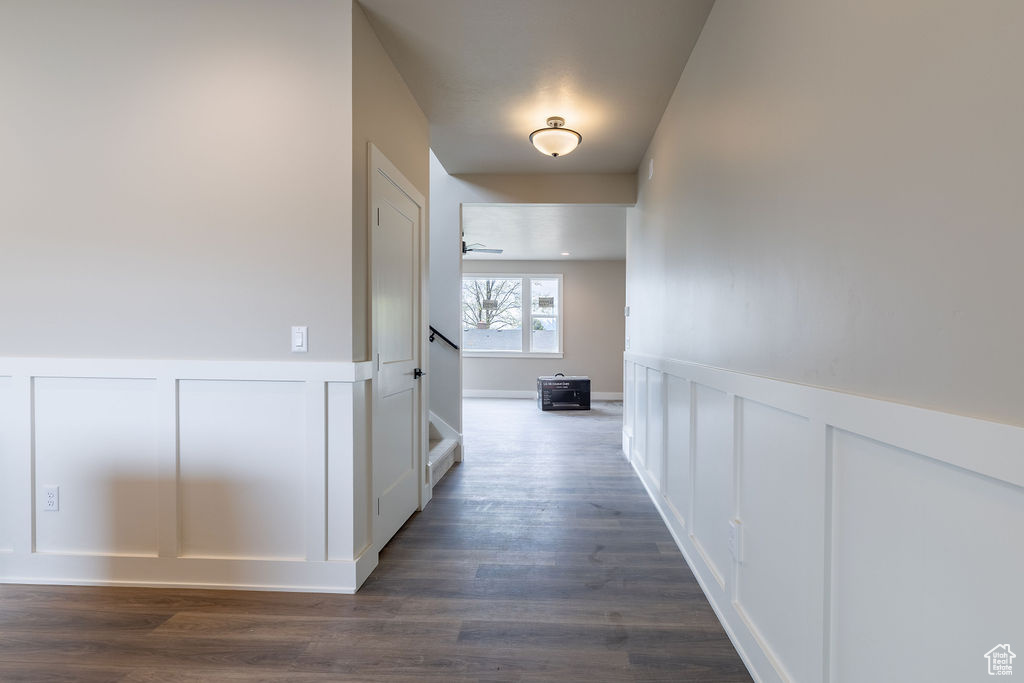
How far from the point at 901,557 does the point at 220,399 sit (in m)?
→ 2.35

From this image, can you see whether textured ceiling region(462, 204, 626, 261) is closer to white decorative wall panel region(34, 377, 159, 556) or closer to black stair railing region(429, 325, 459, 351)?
black stair railing region(429, 325, 459, 351)

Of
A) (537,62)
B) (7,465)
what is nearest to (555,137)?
(537,62)

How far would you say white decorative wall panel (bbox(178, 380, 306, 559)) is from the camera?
6.93ft

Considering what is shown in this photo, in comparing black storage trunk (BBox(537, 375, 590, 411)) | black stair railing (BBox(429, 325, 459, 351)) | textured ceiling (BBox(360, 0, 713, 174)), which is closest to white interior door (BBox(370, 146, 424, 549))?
textured ceiling (BBox(360, 0, 713, 174))

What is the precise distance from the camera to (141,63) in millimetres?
2131

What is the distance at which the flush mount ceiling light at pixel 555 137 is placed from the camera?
3.21 metres

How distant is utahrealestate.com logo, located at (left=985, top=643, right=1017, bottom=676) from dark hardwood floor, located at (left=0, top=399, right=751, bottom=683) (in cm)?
102

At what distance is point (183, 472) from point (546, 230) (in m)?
5.04

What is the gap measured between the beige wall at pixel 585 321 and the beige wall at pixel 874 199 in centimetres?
686

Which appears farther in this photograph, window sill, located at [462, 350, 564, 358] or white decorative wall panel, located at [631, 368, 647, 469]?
window sill, located at [462, 350, 564, 358]

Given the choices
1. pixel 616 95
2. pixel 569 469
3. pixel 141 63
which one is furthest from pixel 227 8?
pixel 569 469

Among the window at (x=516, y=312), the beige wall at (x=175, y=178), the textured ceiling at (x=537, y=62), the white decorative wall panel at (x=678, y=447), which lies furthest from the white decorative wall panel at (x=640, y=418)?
the window at (x=516, y=312)

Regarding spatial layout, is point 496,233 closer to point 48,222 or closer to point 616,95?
point 616,95

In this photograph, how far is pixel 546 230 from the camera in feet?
20.8
